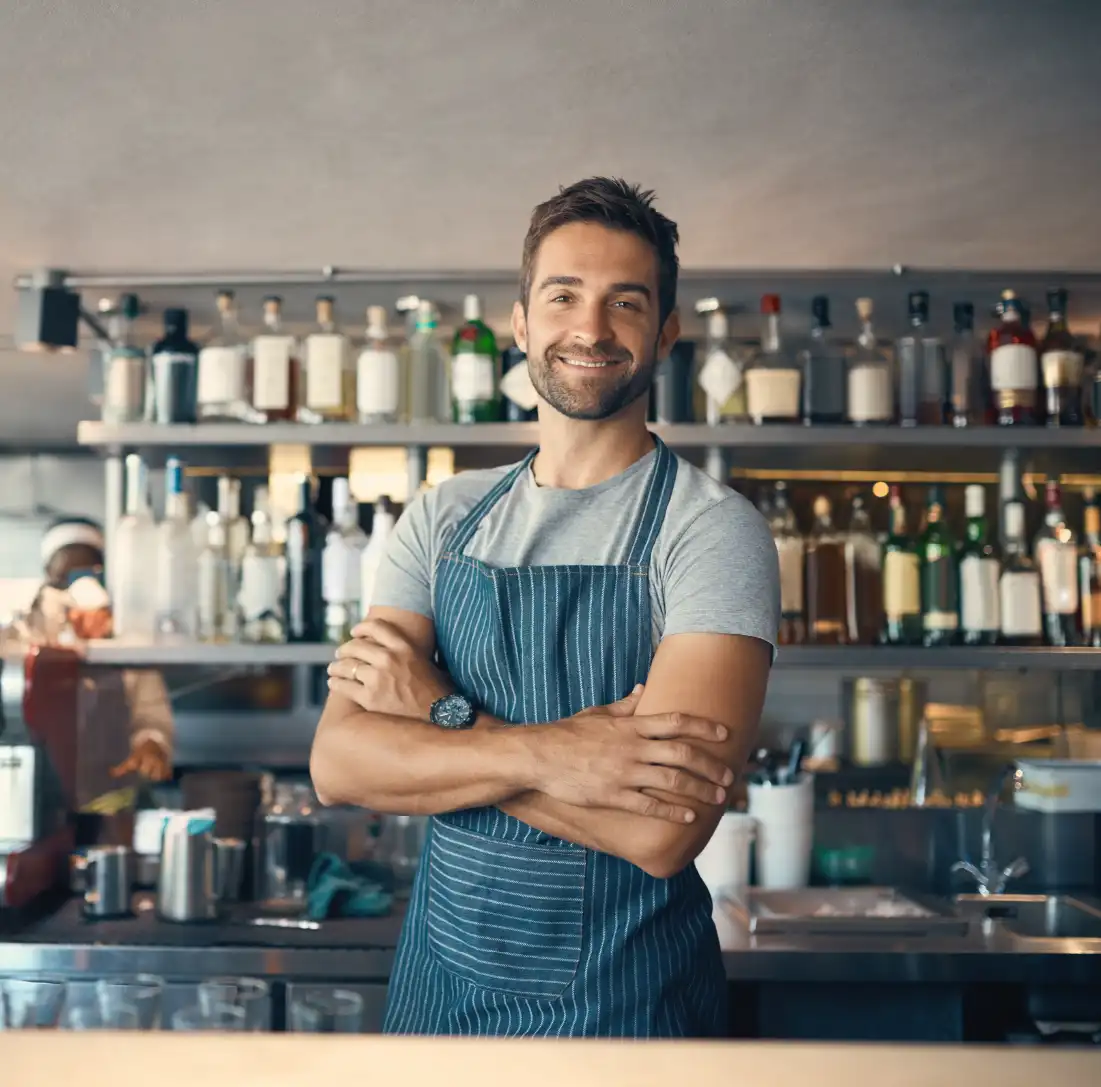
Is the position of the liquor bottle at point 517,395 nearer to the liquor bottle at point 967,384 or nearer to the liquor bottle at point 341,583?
the liquor bottle at point 341,583

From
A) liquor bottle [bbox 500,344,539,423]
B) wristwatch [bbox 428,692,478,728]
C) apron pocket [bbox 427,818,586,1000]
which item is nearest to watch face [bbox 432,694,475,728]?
wristwatch [bbox 428,692,478,728]

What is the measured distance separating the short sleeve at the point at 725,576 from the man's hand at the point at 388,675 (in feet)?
0.89

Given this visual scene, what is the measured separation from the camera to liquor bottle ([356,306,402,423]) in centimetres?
228

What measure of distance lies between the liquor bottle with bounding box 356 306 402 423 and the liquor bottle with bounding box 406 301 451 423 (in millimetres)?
44

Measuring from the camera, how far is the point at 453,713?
1234mm

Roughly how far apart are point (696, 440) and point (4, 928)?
4.94ft

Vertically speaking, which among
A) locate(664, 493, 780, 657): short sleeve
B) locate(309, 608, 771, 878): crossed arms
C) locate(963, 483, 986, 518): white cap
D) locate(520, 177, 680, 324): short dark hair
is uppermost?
locate(520, 177, 680, 324): short dark hair

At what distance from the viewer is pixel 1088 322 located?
2.54 m

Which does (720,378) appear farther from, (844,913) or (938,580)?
(844,913)

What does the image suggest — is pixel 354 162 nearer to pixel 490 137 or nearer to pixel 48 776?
pixel 490 137

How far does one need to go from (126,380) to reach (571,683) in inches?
57.5

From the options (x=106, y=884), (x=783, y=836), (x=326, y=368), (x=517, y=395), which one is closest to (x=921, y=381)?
(x=517, y=395)

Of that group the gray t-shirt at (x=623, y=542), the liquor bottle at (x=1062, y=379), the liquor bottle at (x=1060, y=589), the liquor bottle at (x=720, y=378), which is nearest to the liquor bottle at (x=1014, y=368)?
the liquor bottle at (x=1062, y=379)

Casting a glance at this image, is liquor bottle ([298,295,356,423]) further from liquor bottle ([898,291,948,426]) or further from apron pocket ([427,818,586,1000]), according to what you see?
apron pocket ([427,818,586,1000])
